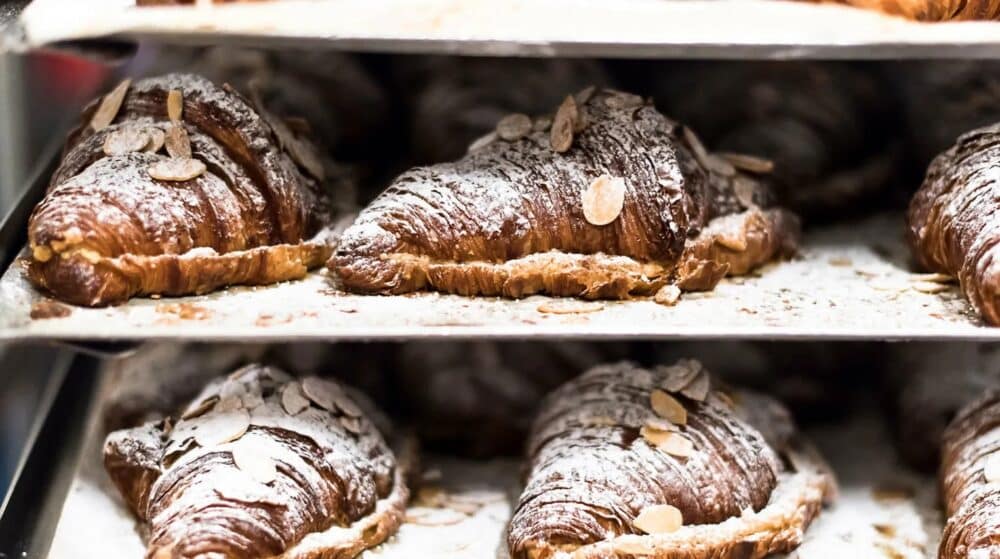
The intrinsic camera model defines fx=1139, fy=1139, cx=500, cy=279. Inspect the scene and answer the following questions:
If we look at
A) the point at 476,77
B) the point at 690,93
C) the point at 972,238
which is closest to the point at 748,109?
the point at 690,93

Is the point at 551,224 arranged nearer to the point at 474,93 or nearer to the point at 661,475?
the point at 661,475

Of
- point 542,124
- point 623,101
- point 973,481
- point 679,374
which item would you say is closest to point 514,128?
point 542,124

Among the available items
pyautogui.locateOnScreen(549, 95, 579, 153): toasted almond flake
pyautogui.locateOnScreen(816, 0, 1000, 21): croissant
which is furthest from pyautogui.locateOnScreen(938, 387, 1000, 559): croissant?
pyautogui.locateOnScreen(549, 95, 579, 153): toasted almond flake

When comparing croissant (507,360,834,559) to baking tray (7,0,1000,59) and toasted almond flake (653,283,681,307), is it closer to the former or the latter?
toasted almond flake (653,283,681,307)

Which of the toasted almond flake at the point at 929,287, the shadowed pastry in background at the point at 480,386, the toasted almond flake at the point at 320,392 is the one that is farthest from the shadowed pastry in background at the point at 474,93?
the toasted almond flake at the point at 929,287

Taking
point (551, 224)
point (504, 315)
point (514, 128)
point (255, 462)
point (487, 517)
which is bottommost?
point (487, 517)

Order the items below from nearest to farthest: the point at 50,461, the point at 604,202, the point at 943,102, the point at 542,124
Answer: the point at 604,202, the point at 542,124, the point at 50,461, the point at 943,102

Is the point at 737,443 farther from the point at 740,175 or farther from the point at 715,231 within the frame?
the point at 740,175
